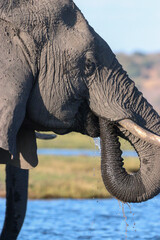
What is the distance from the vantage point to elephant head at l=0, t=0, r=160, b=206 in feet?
15.1

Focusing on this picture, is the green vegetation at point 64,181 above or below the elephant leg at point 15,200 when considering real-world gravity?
below

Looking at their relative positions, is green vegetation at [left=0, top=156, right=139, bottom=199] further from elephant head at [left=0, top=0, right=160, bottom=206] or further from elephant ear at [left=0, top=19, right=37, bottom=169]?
elephant ear at [left=0, top=19, right=37, bottom=169]

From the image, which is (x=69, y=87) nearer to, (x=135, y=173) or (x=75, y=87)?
(x=75, y=87)

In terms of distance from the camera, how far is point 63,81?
479 cm

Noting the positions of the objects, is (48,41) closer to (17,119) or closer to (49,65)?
(49,65)

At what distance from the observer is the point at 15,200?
7457mm

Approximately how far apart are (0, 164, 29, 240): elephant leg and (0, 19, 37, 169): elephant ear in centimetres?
259

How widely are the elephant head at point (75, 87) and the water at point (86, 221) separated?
138 inches

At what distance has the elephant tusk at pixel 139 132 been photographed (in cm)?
466

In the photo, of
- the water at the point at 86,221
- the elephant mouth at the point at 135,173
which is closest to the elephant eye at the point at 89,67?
the elephant mouth at the point at 135,173

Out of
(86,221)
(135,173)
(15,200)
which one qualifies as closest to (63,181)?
(86,221)

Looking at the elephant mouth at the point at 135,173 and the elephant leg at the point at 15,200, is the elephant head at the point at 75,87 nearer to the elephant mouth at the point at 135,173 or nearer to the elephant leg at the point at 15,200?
the elephant mouth at the point at 135,173

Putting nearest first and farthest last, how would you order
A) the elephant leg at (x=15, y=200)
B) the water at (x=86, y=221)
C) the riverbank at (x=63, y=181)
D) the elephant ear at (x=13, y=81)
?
the elephant ear at (x=13, y=81) < the elephant leg at (x=15, y=200) < the water at (x=86, y=221) < the riverbank at (x=63, y=181)

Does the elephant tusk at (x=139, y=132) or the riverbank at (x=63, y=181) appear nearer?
the elephant tusk at (x=139, y=132)
